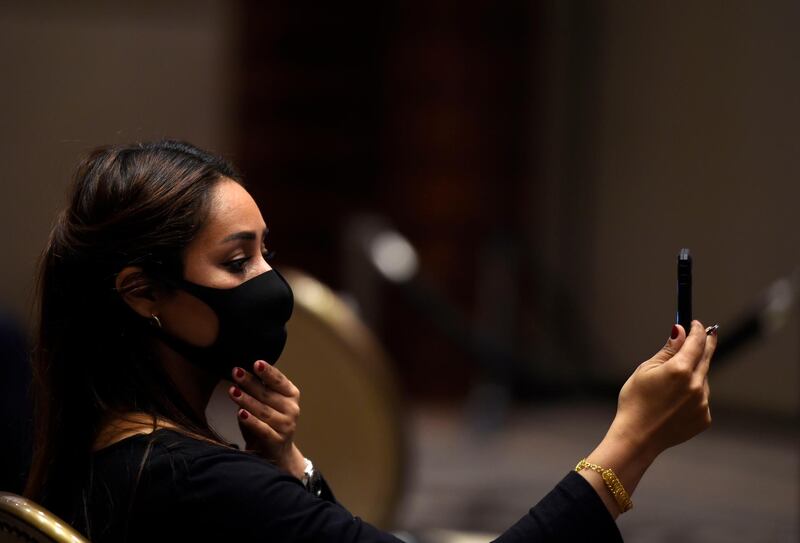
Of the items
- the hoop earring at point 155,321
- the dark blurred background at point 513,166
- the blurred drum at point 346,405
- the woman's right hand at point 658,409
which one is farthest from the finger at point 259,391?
the dark blurred background at point 513,166

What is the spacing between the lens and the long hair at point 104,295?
134 cm

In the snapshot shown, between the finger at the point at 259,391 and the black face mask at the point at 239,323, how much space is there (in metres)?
0.02

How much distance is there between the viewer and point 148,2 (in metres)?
7.12

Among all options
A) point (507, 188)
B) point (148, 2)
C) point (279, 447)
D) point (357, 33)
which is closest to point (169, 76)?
point (148, 2)

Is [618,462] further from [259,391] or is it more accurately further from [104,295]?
[104,295]

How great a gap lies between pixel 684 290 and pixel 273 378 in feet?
1.58

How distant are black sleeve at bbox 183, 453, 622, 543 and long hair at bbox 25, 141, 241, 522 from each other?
0.43 ft

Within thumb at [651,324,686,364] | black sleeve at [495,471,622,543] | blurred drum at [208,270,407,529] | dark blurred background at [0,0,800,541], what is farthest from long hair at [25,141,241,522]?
dark blurred background at [0,0,800,541]

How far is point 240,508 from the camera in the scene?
1228mm

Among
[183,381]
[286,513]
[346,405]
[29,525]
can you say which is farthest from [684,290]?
[346,405]

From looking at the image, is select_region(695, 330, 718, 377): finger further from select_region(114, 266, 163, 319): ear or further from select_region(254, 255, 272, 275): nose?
select_region(114, 266, 163, 319): ear

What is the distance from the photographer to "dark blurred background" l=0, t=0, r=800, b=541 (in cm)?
600

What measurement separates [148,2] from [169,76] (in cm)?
45

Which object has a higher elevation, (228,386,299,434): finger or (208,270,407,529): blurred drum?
(228,386,299,434): finger
